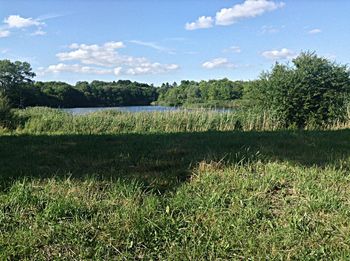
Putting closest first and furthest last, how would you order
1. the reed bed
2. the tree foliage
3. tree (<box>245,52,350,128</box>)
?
the reed bed < tree (<box>245,52,350,128</box>) < the tree foliage

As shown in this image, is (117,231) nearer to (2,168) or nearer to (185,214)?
(185,214)

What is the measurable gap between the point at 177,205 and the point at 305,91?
1466cm

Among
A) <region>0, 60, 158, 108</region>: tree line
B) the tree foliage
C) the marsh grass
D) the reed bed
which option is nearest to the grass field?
the marsh grass

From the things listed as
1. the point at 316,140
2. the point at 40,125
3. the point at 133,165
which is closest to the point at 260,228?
the point at 133,165

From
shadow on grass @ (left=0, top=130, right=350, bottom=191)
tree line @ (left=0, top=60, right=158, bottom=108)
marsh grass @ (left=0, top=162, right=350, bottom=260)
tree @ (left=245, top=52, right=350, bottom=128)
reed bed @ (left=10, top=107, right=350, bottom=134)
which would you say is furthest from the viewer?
tree line @ (left=0, top=60, right=158, bottom=108)

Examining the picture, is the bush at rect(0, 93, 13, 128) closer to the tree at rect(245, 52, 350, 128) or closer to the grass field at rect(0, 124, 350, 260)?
the grass field at rect(0, 124, 350, 260)

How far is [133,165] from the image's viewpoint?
14.9 ft

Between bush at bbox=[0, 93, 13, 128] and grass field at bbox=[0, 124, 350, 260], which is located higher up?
bush at bbox=[0, 93, 13, 128]

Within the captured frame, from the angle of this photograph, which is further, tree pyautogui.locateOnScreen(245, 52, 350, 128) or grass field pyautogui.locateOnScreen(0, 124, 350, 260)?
tree pyautogui.locateOnScreen(245, 52, 350, 128)

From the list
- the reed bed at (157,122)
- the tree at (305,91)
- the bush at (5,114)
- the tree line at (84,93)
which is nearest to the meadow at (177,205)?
the reed bed at (157,122)

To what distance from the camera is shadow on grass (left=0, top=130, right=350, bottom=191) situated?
13.4 ft

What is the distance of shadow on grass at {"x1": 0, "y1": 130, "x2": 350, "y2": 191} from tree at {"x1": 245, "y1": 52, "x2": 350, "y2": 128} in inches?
371

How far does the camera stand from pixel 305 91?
53.5ft

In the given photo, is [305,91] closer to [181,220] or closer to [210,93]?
[181,220]
